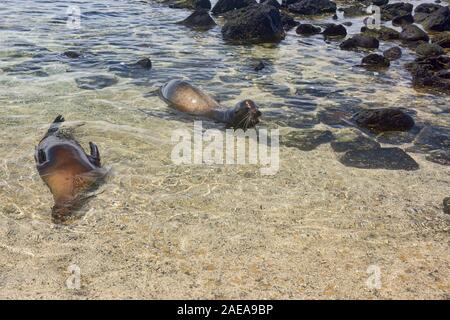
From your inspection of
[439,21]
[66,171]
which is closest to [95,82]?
[66,171]

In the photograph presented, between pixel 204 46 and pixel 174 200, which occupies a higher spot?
pixel 174 200

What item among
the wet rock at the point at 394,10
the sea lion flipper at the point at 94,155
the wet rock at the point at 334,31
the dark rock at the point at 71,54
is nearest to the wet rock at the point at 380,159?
the sea lion flipper at the point at 94,155

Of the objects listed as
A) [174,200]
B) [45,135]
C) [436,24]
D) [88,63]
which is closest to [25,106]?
[45,135]

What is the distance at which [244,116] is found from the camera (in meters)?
7.92

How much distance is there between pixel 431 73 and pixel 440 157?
563 cm

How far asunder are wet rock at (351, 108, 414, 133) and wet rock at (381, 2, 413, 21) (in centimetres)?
1561

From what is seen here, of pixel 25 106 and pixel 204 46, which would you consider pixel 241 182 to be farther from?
pixel 204 46

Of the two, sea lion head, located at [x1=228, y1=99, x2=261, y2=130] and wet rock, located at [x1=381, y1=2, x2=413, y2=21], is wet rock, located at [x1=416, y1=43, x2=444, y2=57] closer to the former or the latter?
wet rock, located at [x1=381, y1=2, x2=413, y2=21]

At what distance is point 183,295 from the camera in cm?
416

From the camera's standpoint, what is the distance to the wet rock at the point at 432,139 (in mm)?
7477

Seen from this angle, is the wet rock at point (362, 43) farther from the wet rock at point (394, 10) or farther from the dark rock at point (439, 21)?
Result: the wet rock at point (394, 10)

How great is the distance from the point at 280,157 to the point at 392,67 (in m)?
7.87

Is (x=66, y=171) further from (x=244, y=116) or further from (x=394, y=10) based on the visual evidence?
(x=394, y=10)

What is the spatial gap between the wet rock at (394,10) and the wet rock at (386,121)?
15.6 m
